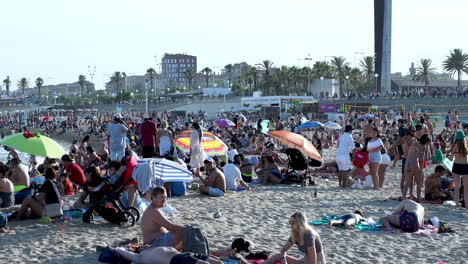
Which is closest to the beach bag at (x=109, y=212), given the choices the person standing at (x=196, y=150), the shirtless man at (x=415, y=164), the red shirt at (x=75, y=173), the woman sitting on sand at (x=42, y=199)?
the woman sitting on sand at (x=42, y=199)

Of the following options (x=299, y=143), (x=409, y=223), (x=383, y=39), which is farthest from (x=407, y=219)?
(x=383, y=39)

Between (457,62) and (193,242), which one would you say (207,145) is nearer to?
(193,242)

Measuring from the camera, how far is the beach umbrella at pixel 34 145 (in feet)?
32.0

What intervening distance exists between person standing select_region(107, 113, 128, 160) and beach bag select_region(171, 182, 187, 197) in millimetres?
1454

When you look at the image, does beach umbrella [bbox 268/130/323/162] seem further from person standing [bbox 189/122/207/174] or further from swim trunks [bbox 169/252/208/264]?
swim trunks [bbox 169/252/208/264]

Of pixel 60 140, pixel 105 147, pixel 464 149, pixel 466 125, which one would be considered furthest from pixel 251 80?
pixel 464 149

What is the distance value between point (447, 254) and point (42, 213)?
512cm

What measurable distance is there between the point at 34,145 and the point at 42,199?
2.42 m

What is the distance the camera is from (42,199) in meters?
7.78

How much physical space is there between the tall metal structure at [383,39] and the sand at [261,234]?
4805 centimetres

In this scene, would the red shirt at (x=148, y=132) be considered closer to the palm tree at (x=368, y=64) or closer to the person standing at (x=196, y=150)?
the person standing at (x=196, y=150)

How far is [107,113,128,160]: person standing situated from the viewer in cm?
1093

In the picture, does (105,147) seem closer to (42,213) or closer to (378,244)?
(42,213)

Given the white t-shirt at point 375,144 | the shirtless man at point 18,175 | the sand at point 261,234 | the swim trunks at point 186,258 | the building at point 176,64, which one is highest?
the building at point 176,64
